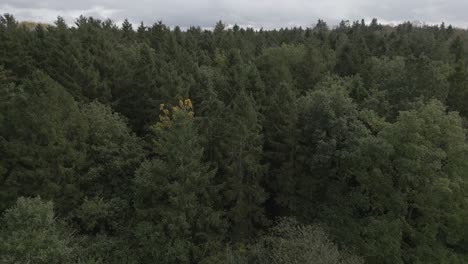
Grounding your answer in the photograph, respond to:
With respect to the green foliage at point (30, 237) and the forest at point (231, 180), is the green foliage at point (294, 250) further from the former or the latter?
the green foliage at point (30, 237)

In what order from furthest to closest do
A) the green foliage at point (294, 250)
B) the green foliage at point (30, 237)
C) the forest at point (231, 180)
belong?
the forest at point (231, 180)
the green foliage at point (30, 237)
the green foliage at point (294, 250)

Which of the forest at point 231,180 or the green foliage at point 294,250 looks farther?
the forest at point 231,180

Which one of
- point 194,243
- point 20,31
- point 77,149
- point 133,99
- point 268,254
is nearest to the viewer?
point 268,254

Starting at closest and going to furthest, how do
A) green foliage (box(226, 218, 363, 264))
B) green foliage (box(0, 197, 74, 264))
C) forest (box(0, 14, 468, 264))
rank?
green foliage (box(226, 218, 363, 264)), green foliage (box(0, 197, 74, 264)), forest (box(0, 14, 468, 264))

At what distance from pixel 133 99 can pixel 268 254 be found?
76.4 ft

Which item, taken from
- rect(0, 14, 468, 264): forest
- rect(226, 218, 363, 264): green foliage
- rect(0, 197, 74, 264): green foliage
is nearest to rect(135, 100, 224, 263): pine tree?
rect(0, 14, 468, 264): forest

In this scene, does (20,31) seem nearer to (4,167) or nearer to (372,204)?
(4,167)

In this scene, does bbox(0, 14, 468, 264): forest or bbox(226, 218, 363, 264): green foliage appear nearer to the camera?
bbox(226, 218, 363, 264): green foliage

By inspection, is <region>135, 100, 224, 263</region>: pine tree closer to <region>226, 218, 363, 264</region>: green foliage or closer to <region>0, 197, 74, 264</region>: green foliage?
<region>226, 218, 363, 264</region>: green foliage

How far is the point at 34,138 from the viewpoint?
30703 millimetres

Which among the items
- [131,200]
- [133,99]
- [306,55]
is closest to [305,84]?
[306,55]

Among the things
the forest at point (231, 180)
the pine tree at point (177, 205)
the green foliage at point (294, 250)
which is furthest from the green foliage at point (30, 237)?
the green foliage at point (294, 250)

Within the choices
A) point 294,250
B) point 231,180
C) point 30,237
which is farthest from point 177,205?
point 30,237

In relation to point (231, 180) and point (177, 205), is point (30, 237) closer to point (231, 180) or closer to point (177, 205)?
point (177, 205)
